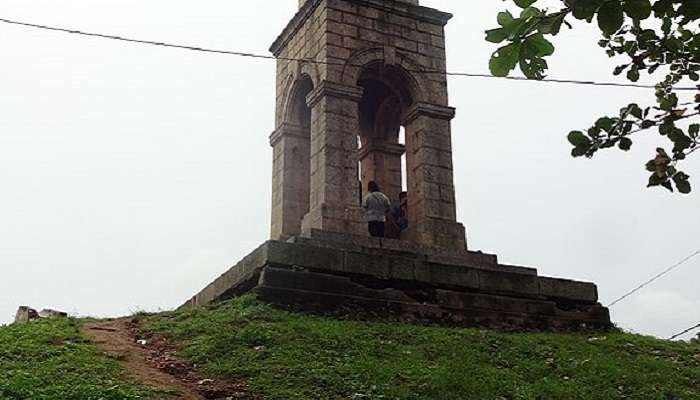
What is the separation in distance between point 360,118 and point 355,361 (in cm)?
716

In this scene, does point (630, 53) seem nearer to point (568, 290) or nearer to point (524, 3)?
point (524, 3)

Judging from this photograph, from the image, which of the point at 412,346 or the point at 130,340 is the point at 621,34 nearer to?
the point at 412,346

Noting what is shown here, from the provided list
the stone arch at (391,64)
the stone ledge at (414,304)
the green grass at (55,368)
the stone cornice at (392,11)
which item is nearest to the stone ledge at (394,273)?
the stone ledge at (414,304)

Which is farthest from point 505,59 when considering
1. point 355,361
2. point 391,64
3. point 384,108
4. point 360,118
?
point 360,118

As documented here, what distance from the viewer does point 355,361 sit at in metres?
8.67

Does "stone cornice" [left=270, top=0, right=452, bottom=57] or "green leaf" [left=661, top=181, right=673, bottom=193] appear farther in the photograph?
"stone cornice" [left=270, top=0, right=452, bottom=57]

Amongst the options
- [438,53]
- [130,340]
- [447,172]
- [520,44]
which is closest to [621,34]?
[520,44]

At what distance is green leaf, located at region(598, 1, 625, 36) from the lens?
327 cm

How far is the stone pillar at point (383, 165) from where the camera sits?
47.3 feet

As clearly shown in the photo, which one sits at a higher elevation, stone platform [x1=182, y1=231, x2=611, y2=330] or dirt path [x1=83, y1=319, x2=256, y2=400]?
stone platform [x1=182, y1=231, x2=611, y2=330]

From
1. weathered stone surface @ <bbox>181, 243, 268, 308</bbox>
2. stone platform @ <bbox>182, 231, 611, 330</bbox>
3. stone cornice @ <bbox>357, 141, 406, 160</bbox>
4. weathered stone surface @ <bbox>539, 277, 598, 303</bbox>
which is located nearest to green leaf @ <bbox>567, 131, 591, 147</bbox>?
stone platform @ <bbox>182, 231, 611, 330</bbox>

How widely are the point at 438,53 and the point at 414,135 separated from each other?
5.16 feet

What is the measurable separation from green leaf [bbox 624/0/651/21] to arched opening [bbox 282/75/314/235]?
1065 cm

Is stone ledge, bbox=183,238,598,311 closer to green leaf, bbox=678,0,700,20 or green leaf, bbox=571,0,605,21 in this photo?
green leaf, bbox=571,0,605,21
